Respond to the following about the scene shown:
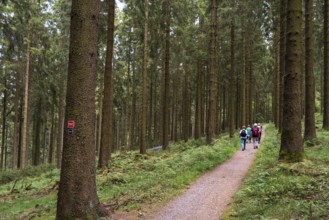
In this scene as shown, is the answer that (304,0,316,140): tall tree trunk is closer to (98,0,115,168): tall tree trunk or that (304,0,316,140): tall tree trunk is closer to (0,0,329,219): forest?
(0,0,329,219): forest

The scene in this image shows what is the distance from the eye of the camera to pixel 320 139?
14719 mm

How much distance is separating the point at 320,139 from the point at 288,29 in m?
6.21

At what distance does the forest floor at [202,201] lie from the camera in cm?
738

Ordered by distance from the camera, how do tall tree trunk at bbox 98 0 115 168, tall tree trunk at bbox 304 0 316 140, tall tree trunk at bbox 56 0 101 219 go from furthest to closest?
1. tall tree trunk at bbox 304 0 316 140
2. tall tree trunk at bbox 98 0 115 168
3. tall tree trunk at bbox 56 0 101 219

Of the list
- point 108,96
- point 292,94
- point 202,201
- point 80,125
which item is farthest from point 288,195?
point 108,96

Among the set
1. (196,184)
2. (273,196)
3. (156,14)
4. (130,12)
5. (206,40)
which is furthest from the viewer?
(206,40)

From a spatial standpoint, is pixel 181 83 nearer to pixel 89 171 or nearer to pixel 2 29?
pixel 2 29

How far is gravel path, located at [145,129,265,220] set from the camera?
7.41 meters

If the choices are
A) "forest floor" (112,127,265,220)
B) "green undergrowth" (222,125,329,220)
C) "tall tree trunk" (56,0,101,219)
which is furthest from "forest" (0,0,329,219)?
"forest floor" (112,127,265,220)

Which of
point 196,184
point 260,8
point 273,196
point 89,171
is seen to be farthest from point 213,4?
point 89,171

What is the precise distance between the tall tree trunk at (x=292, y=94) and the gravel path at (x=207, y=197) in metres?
1.96

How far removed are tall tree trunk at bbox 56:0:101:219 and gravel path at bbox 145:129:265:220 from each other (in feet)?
6.56

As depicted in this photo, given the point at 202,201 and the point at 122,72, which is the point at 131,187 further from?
the point at 122,72

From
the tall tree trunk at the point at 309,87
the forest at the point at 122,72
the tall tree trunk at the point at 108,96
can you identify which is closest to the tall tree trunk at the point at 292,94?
the forest at the point at 122,72
